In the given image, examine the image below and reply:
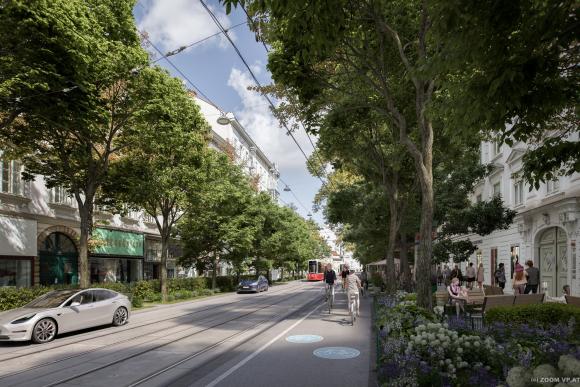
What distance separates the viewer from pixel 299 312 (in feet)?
61.3

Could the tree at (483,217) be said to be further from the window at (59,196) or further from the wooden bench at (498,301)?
the window at (59,196)

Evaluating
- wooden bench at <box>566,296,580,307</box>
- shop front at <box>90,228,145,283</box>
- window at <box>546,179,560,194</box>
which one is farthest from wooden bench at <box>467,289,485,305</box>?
shop front at <box>90,228,145,283</box>

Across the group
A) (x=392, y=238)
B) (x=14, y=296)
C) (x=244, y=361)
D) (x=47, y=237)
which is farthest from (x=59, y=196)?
(x=244, y=361)

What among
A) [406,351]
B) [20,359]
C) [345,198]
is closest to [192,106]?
[345,198]

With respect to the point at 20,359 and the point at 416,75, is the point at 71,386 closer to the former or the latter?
the point at 20,359

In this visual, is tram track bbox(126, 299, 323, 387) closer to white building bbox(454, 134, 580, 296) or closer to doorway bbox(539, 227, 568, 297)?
white building bbox(454, 134, 580, 296)

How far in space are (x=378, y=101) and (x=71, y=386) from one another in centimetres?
1213

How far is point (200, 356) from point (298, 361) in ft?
7.26

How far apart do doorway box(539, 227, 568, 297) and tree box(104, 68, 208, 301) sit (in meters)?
18.2

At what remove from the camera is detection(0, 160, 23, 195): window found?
73.4ft

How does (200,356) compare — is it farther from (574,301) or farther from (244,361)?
(574,301)

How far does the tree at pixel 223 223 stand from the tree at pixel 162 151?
11.0 ft

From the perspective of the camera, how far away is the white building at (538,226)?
19.5 m

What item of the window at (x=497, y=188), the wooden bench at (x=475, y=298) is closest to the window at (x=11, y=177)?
the wooden bench at (x=475, y=298)
